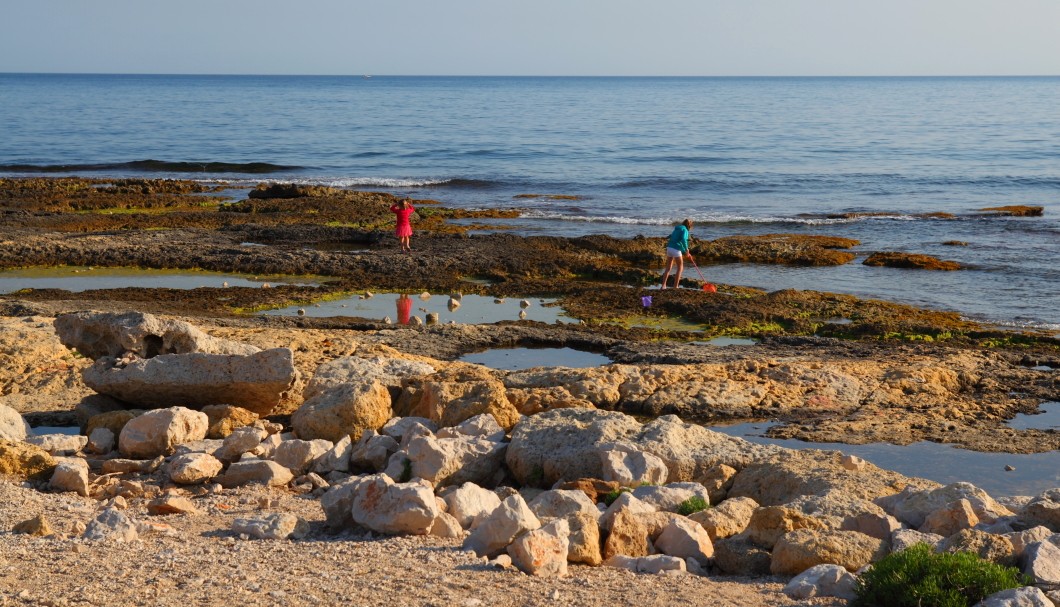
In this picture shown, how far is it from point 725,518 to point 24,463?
6.03m

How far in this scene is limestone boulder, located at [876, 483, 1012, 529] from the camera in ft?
25.6

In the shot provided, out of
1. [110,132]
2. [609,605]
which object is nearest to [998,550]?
[609,605]

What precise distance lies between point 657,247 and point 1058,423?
41.6 feet

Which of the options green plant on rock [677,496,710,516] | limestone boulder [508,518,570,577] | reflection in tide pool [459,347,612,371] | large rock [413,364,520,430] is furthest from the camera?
reflection in tide pool [459,347,612,371]

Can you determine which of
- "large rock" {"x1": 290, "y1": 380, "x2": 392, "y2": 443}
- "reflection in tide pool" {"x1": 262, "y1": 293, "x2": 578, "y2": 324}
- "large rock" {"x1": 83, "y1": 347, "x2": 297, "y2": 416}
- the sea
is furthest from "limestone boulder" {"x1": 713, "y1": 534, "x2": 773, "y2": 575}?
the sea

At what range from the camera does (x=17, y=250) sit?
22.1m

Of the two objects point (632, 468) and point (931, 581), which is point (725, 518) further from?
point (931, 581)

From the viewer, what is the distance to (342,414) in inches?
406

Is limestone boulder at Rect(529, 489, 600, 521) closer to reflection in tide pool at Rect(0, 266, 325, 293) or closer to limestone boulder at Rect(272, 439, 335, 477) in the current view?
limestone boulder at Rect(272, 439, 335, 477)

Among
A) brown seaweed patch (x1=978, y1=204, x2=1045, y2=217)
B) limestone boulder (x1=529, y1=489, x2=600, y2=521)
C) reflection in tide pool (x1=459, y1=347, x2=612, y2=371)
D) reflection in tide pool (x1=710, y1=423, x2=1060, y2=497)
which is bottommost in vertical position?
reflection in tide pool (x1=459, y1=347, x2=612, y2=371)

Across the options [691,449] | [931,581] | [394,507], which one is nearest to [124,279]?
[691,449]

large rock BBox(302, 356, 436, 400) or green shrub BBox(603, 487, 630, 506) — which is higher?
large rock BBox(302, 356, 436, 400)

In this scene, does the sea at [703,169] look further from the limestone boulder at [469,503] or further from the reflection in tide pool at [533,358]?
the limestone boulder at [469,503]

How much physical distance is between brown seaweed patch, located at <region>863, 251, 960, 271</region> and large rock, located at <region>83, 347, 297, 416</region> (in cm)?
1646
